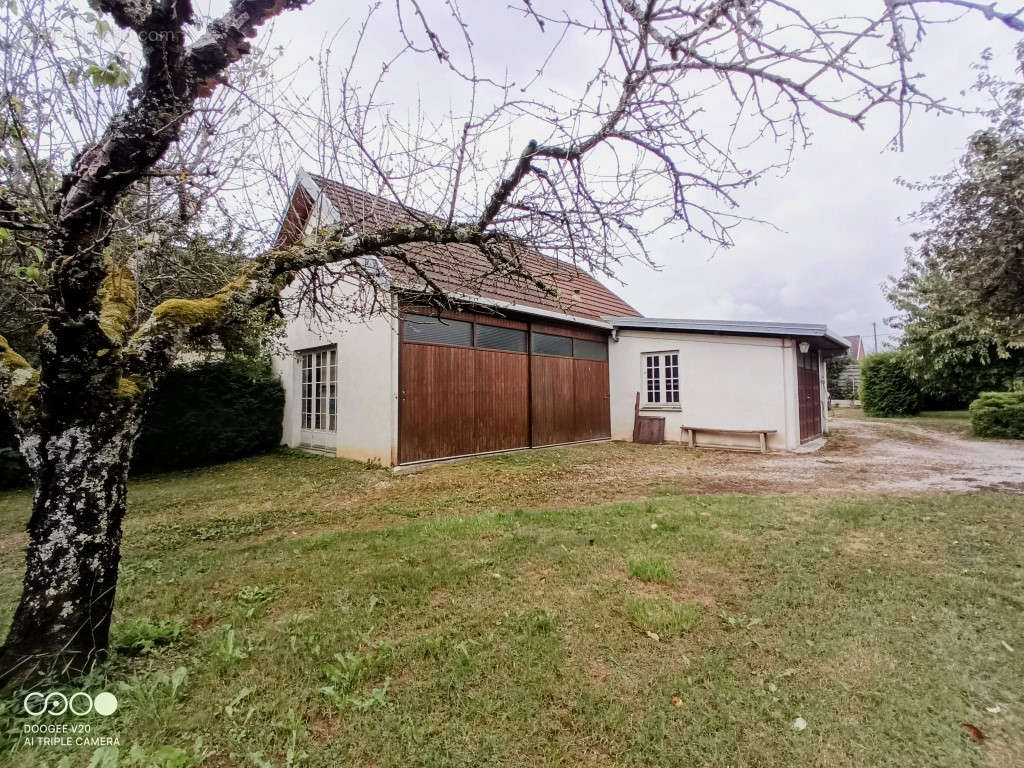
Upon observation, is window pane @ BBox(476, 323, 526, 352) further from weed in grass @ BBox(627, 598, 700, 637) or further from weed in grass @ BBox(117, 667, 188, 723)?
weed in grass @ BBox(117, 667, 188, 723)

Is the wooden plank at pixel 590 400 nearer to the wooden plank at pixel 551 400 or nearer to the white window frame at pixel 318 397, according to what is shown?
the wooden plank at pixel 551 400

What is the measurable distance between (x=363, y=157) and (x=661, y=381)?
31.1 feet


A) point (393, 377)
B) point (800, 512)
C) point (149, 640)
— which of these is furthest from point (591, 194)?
point (393, 377)

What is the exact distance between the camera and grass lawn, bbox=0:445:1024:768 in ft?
5.75

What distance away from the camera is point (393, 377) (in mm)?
7418

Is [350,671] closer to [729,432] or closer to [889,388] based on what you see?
[729,432]

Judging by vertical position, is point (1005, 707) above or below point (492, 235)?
below

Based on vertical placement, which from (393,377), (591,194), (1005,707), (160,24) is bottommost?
(1005,707)

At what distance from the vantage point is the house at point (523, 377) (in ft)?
25.1

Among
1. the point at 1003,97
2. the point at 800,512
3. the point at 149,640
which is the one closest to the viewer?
the point at 149,640

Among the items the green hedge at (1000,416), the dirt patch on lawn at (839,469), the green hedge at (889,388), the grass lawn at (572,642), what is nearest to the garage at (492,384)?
the dirt patch on lawn at (839,469)

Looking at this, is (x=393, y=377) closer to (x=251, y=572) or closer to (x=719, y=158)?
(x=251, y=572)

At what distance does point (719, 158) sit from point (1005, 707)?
295 cm

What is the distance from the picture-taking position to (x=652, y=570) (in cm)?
323
